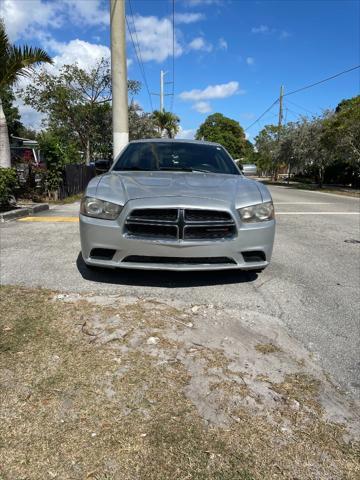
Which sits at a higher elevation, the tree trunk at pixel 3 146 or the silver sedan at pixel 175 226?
the tree trunk at pixel 3 146

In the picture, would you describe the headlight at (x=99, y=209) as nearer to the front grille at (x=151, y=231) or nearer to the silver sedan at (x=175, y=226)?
the silver sedan at (x=175, y=226)

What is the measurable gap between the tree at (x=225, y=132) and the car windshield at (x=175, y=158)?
7735 cm

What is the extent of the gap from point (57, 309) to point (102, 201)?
3.33 ft

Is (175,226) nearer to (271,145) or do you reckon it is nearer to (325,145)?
(325,145)

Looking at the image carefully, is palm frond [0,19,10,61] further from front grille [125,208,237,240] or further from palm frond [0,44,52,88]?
front grille [125,208,237,240]

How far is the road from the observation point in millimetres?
2978

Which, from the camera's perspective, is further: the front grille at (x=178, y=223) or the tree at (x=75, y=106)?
the tree at (x=75, y=106)

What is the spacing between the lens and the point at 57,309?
127 inches

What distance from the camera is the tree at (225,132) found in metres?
81.2

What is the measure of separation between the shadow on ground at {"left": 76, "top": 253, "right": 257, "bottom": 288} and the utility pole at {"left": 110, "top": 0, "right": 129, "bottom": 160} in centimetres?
735

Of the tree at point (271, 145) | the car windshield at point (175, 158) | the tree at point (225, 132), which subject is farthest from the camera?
the tree at point (225, 132)

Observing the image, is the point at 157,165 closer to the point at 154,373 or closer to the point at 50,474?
the point at 154,373

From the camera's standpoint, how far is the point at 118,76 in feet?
35.8

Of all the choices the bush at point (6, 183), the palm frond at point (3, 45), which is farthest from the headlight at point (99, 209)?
the palm frond at point (3, 45)
